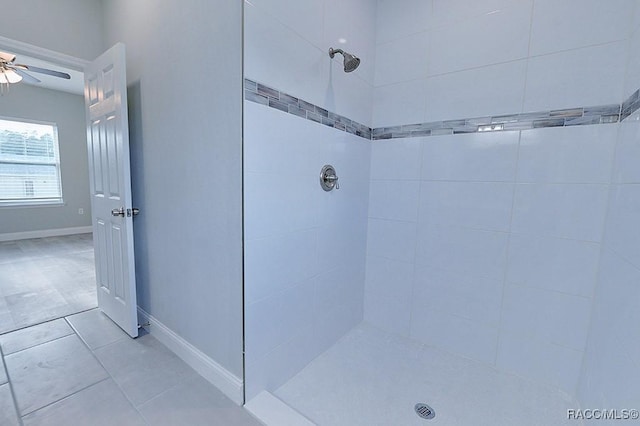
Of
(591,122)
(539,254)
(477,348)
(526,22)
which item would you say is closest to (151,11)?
(526,22)

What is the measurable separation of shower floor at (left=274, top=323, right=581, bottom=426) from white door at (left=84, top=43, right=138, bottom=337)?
141 centimetres

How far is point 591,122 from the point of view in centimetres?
143

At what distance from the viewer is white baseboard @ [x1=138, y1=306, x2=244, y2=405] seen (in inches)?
56.2

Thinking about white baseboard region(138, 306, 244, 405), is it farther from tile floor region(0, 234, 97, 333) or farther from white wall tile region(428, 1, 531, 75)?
white wall tile region(428, 1, 531, 75)

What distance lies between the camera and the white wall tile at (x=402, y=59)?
6.19 feet

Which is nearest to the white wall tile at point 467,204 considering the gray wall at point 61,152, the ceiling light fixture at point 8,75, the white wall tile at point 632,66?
the white wall tile at point 632,66

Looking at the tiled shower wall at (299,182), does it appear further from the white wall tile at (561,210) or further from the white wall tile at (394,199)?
the white wall tile at (561,210)

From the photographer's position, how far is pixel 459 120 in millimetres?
1791

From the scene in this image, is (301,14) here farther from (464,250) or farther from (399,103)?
(464,250)

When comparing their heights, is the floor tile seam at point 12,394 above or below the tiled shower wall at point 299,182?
below

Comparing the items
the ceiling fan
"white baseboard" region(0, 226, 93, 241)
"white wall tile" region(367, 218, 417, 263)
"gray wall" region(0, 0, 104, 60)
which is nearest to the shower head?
"white wall tile" region(367, 218, 417, 263)

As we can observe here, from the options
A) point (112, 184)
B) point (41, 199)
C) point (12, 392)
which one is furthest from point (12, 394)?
point (41, 199)

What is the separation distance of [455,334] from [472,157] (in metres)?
1.24

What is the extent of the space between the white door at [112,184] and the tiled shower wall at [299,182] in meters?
1.14
